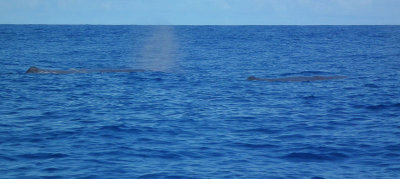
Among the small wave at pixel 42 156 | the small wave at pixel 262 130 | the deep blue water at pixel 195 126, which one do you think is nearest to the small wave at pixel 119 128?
the deep blue water at pixel 195 126

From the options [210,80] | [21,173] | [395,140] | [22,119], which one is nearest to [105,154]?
[21,173]

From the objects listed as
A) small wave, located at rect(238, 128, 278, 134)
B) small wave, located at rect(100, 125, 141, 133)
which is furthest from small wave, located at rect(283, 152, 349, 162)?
small wave, located at rect(100, 125, 141, 133)

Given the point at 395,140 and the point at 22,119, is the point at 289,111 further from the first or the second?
the point at 22,119

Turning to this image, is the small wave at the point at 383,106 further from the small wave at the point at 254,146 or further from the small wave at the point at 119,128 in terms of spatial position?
the small wave at the point at 119,128

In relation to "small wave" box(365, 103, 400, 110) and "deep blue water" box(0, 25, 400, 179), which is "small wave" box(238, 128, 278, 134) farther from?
"small wave" box(365, 103, 400, 110)

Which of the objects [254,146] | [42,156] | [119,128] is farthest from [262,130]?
[42,156]

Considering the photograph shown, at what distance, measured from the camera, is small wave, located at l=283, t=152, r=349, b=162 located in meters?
15.4

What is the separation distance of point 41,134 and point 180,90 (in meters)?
12.0

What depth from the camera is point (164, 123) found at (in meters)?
20.3

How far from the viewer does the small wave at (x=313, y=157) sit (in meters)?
15.4

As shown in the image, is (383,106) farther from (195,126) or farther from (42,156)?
(42,156)

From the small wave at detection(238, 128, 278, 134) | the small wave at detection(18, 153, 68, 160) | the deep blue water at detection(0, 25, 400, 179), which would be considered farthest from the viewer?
the small wave at detection(238, 128, 278, 134)

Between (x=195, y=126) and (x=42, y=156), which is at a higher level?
(x=195, y=126)

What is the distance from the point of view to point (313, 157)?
616 inches
